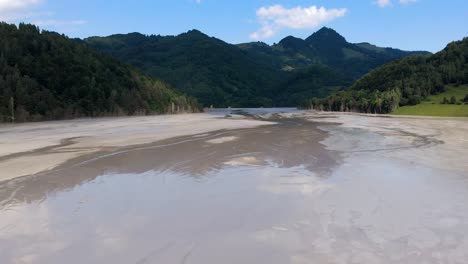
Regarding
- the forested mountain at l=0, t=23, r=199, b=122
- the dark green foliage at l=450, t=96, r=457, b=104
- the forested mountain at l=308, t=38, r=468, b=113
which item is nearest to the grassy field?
the dark green foliage at l=450, t=96, r=457, b=104

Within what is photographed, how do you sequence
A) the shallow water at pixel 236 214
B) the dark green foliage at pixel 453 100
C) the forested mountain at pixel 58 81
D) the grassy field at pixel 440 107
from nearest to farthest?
the shallow water at pixel 236 214, the forested mountain at pixel 58 81, the grassy field at pixel 440 107, the dark green foliage at pixel 453 100

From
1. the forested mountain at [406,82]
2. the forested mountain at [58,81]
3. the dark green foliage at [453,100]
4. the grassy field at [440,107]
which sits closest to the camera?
the forested mountain at [58,81]

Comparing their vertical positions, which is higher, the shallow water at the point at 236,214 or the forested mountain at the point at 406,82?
the forested mountain at the point at 406,82

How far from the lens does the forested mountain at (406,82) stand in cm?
11362

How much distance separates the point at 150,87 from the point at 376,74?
8445 cm

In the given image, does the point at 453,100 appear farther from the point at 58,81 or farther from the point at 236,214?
the point at 236,214

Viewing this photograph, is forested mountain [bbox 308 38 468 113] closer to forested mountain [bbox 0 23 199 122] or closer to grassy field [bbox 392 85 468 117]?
grassy field [bbox 392 85 468 117]

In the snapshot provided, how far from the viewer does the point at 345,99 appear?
13725 centimetres

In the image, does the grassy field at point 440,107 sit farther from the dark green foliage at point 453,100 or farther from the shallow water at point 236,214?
the shallow water at point 236,214

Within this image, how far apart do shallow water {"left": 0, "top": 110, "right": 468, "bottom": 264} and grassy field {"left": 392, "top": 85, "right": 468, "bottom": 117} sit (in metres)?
85.9

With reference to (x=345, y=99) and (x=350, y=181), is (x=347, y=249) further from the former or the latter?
(x=345, y=99)

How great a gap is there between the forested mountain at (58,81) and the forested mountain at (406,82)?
2460 inches

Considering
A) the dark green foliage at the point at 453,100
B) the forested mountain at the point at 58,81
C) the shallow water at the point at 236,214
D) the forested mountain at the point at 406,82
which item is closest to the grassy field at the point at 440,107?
the dark green foliage at the point at 453,100

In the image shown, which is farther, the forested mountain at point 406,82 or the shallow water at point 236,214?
the forested mountain at point 406,82
